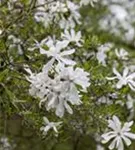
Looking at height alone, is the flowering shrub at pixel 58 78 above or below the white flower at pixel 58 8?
below

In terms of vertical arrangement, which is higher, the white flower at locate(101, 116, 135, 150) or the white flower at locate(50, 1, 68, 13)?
the white flower at locate(50, 1, 68, 13)

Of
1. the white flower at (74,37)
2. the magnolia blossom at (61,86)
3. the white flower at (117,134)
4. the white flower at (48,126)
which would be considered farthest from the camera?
the white flower at (74,37)

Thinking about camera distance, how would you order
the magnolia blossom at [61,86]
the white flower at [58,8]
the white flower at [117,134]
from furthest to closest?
the white flower at [58,8], the white flower at [117,134], the magnolia blossom at [61,86]

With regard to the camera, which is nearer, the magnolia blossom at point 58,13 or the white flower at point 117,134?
the white flower at point 117,134

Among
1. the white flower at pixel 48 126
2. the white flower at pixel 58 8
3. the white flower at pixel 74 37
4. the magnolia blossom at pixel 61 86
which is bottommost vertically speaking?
the magnolia blossom at pixel 61 86

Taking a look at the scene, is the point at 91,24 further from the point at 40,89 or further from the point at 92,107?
the point at 40,89

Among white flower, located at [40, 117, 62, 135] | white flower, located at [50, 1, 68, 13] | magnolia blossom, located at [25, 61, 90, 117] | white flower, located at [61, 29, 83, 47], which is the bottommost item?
magnolia blossom, located at [25, 61, 90, 117]

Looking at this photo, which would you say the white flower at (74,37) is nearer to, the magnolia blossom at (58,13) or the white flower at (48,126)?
the magnolia blossom at (58,13)

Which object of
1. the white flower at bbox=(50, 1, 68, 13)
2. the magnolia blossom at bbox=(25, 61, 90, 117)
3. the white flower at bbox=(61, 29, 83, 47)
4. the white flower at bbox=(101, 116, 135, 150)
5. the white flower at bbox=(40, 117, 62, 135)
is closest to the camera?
the magnolia blossom at bbox=(25, 61, 90, 117)

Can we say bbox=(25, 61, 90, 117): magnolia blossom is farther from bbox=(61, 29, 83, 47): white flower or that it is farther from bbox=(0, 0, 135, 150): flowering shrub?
bbox=(61, 29, 83, 47): white flower

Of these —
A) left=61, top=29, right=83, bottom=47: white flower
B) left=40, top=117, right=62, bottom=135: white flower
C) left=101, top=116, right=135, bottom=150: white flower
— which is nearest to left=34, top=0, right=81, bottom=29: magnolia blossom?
left=61, top=29, right=83, bottom=47: white flower

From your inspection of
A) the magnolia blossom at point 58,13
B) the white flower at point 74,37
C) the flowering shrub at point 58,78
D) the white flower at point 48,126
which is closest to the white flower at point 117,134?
the flowering shrub at point 58,78
